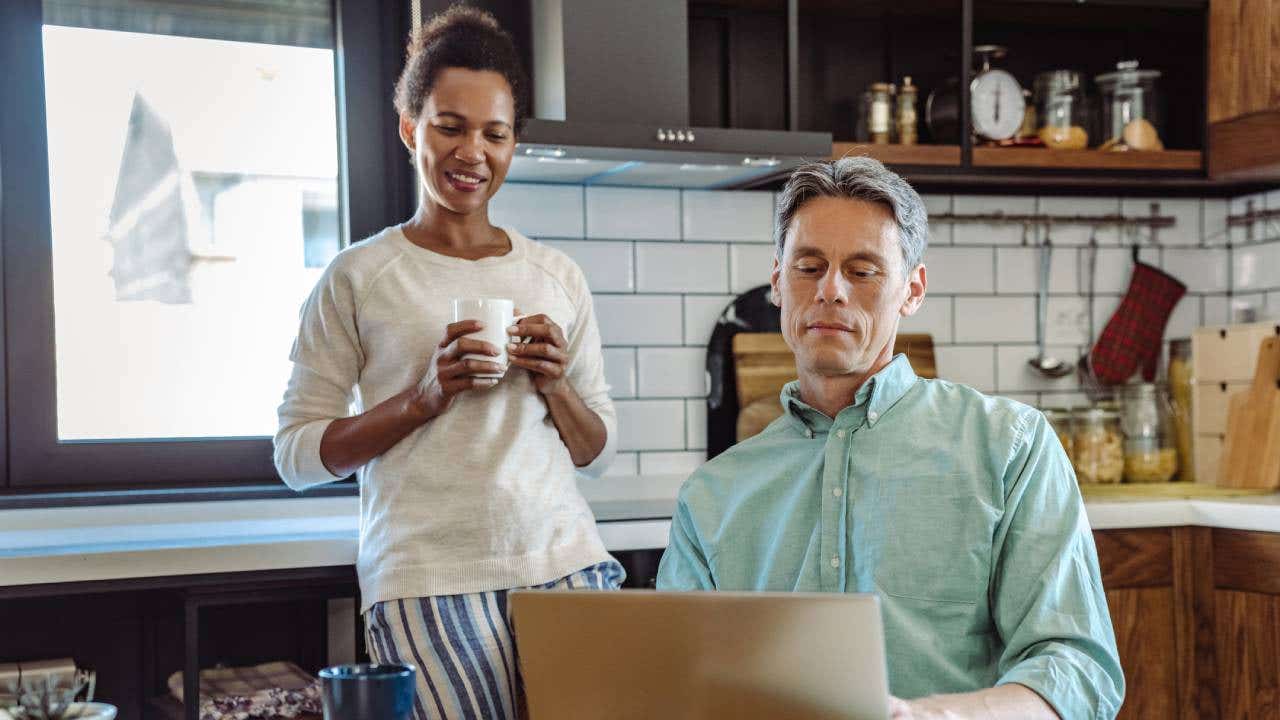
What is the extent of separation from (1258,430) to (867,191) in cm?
182

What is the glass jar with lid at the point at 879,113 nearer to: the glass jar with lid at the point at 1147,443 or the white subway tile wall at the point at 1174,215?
the white subway tile wall at the point at 1174,215

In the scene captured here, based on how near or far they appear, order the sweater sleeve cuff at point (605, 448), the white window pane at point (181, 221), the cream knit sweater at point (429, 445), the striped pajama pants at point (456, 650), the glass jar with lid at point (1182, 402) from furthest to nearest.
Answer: the glass jar with lid at point (1182, 402), the white window pane at point (181, 221), the sweater sleeve cuff at point (605, 448), the cream knit sweater at point (429, 445), the striped pajama pants at point (456, 650)

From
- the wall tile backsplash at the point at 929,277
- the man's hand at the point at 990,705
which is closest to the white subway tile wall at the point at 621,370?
the wall tile backsplash at the point at 929,277

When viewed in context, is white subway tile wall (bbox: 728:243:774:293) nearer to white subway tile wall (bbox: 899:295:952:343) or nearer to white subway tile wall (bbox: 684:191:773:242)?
white subway tile wall (bbox: 684:191:773:242)

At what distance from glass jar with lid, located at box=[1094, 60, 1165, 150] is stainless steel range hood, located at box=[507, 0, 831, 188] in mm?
865

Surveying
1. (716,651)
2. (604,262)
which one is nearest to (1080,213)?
(604,262)

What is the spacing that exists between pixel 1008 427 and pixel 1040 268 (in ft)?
6.46

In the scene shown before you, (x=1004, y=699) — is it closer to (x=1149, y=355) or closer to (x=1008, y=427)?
(x=1008, y=427)

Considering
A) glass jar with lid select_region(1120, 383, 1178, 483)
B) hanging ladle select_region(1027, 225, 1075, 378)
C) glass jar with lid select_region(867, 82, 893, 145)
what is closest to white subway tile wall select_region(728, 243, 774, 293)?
glass jar with lid select_region(867, 82, 893, 145)

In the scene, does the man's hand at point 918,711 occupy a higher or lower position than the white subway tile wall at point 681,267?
lower

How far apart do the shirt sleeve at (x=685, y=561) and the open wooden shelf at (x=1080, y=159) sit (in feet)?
5.38

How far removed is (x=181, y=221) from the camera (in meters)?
2.76

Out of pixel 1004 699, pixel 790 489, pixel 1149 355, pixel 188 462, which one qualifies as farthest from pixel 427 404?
pixel 1149 355

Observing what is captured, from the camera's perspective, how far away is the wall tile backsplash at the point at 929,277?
9.76 ft
